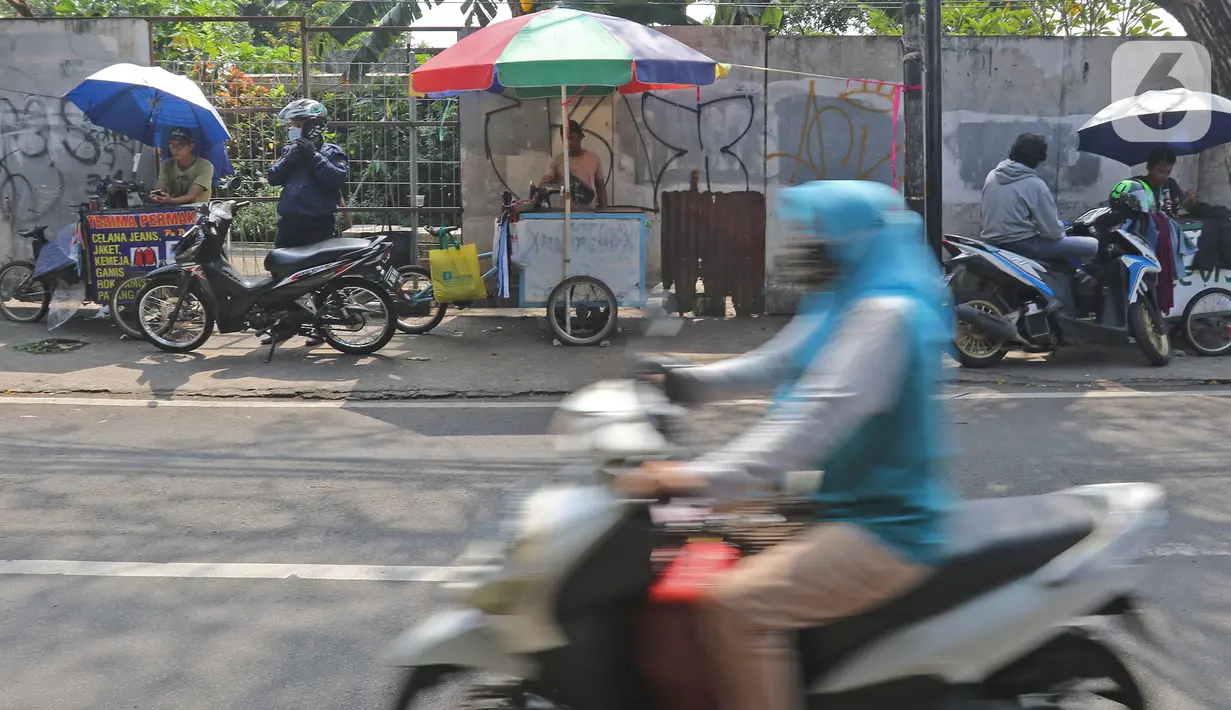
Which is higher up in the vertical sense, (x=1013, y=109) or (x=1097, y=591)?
(x=1013, y=109)

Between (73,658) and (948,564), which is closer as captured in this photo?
(948,564)

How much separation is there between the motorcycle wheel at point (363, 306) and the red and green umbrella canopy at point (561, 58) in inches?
61.2

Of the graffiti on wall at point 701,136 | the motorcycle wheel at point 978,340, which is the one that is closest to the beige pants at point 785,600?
the motorcycle wheel at point 978,340

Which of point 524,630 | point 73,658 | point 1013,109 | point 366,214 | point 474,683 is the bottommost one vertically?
point 73,658

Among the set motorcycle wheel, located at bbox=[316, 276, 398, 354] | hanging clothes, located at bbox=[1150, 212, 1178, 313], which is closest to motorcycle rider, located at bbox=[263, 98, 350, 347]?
motorcycle wheel, located at bbox=[316, 276, 398, 354]

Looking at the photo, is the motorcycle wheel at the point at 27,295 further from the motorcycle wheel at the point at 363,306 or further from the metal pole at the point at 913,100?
the metal pole at the point at 913,100

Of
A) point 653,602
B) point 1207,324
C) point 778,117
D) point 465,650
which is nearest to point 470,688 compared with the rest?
point 465,650

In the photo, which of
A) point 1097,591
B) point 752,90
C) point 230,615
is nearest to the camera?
point 1097,591

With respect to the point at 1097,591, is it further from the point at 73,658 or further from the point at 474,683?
the point at 73,658

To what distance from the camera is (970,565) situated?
2578mm

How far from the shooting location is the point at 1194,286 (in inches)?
364

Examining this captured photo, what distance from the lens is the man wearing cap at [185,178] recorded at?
10219 mm

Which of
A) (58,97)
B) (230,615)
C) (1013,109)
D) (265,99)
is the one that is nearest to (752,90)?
(1013,109)

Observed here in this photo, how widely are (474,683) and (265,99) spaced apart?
32.8 ft
